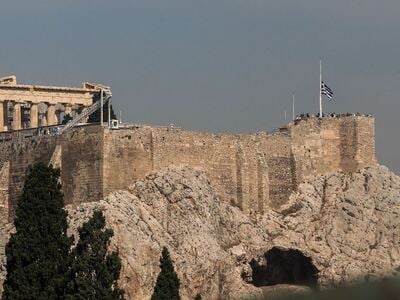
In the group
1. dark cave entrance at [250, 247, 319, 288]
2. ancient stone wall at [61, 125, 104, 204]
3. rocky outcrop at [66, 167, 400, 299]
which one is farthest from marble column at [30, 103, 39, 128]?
dark cave entrance at [250, 247, 319, 288]

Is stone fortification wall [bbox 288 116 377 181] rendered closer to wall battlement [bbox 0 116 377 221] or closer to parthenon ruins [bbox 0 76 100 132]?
wall battlement [bbox 0 116 377 221]

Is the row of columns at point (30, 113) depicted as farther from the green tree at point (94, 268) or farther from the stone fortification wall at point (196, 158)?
the green tree at point (94, 268)

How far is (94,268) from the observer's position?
39844mm

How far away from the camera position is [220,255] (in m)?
59.8

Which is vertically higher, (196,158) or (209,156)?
(209,156)

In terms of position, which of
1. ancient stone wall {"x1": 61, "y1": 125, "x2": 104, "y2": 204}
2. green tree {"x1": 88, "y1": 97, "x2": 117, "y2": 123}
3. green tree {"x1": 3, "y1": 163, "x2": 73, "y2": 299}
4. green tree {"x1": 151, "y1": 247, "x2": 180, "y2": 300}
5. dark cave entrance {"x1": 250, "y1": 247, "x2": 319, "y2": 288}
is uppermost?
green tree {"x1": 88, "y1": 97, "x2": 117, "y2": 123}

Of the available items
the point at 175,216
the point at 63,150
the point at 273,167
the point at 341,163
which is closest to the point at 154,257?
the point at 175,216

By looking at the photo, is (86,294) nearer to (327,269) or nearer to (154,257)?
(154,257)

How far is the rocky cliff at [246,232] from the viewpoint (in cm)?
5553

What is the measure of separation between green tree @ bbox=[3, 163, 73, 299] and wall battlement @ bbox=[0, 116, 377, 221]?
15574 mm

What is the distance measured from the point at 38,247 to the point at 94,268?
120 inches

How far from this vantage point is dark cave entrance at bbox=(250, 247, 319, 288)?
63.3 metres

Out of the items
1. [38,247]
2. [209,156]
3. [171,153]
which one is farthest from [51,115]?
[38,247]

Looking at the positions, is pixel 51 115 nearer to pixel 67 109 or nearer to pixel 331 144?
pixel 67 109
